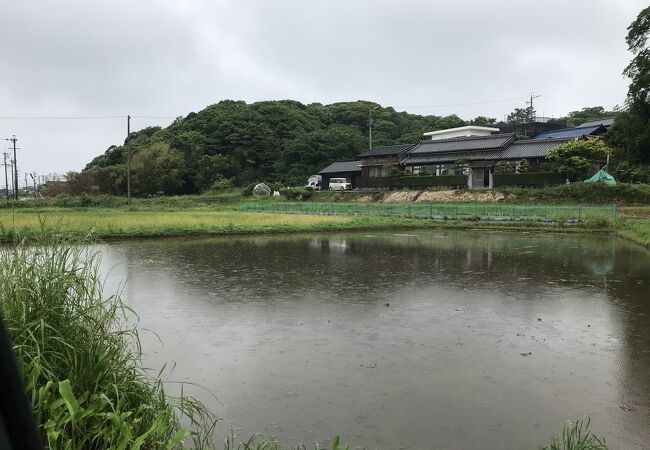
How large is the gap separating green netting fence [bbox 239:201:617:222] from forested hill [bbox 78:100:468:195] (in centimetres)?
1750

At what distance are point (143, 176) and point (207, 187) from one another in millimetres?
5821

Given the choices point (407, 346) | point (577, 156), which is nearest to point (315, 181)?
point (577, 156)

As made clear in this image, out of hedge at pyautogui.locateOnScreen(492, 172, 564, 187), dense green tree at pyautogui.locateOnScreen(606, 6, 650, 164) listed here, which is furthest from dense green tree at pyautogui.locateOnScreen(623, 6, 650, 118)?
hedge at pyautogui.locateOnScreen(492, 172, 564, 187)

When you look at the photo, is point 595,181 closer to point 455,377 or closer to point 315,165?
point 455,377

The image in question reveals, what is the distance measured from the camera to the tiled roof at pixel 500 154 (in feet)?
102

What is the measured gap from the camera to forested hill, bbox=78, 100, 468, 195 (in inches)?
1702

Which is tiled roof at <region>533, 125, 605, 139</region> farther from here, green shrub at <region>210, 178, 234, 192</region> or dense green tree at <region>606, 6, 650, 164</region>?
green shrub at <region>210, 178, 234, 192</region>

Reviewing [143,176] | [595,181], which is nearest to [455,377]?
[595,181]

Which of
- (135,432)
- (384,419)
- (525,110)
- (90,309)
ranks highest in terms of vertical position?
(525,110)

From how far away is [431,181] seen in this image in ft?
109

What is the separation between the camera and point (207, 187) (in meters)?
45.7

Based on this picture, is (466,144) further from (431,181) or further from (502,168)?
(502,168)

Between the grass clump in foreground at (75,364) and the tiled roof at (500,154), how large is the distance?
31154 mm

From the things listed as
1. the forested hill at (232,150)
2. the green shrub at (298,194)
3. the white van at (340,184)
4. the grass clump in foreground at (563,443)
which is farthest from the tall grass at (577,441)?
the forested hill at (232,150)
